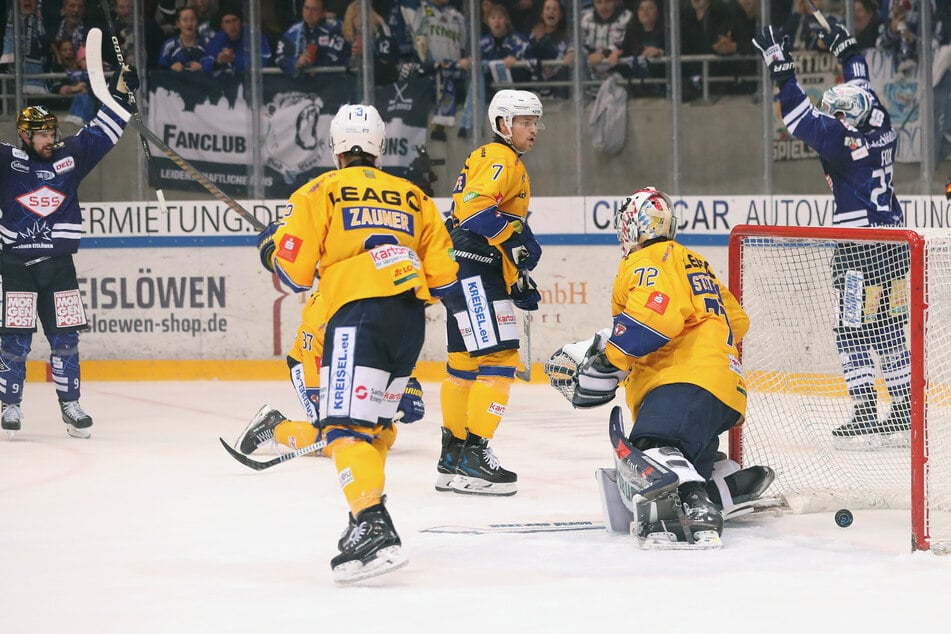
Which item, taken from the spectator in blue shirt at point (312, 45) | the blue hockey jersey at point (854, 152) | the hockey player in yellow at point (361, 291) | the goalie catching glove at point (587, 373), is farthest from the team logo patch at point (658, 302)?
the spectator in blue shirt at point (312, 45)

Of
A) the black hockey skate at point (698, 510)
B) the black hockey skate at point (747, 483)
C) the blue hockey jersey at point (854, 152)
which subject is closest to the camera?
the black hockey skate at point (698, 510)

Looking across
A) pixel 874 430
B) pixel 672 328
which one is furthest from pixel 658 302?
pixel 874 430

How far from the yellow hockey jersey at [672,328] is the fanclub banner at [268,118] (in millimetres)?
4676

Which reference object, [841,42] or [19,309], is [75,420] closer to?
[19,309]

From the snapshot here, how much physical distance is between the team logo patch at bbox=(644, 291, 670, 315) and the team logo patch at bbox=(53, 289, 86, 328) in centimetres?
331

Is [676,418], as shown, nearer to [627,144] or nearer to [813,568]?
[813,568]

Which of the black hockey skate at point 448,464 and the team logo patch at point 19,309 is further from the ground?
the team logo patch at point 19,309

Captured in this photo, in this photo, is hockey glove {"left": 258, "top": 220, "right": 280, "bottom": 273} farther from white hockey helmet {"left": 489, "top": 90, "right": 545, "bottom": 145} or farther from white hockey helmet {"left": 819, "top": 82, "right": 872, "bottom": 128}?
white hockey helmet {"left": 819, "top": 82, "right": 872, "bottom": 128}

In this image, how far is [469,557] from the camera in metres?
4.02

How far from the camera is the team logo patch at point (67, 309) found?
6.48 metres

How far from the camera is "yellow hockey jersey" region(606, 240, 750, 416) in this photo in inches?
162

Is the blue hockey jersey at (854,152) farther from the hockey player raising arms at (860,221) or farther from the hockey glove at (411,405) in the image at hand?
the hockey glove at (411,405)

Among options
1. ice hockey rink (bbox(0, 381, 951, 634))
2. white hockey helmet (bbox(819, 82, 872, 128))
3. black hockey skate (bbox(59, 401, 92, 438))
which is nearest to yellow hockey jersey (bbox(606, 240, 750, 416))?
ice hockey rink (bbox(0, 381, 951, 634))

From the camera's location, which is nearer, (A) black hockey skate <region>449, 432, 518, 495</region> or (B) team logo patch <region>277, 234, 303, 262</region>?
(B) team logo patch <region>277, 234, 303, 262</region>
